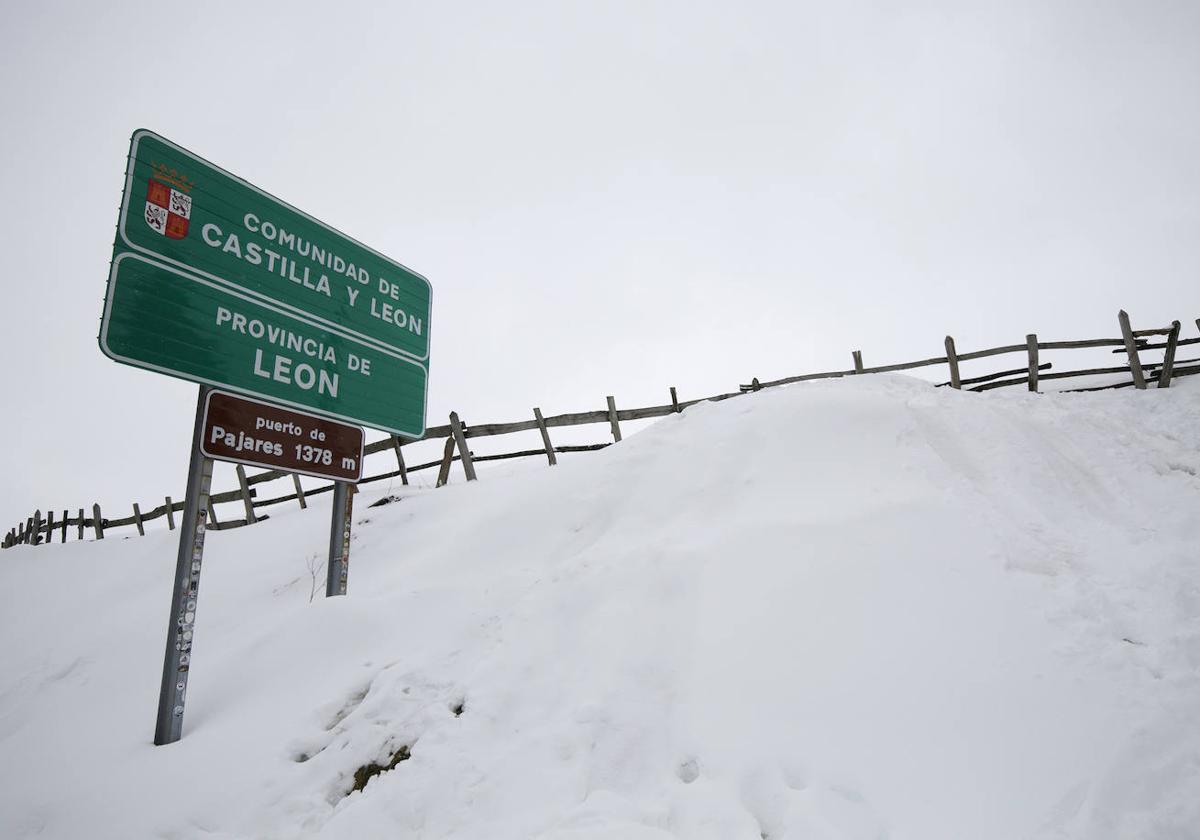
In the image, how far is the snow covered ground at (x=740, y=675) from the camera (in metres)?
2.66

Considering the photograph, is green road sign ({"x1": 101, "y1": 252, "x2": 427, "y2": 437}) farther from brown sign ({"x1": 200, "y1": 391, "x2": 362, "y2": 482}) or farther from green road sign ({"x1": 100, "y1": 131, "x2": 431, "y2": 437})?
brown sign ({"x1": 200, "y1": 391, "x2": 362, "y2": 482})

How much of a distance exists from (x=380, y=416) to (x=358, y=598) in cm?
179

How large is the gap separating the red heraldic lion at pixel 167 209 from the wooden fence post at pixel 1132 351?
15.0 meters

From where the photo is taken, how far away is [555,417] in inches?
502

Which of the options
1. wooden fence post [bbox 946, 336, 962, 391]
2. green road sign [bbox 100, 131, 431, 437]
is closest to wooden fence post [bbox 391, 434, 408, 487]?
green road sign [bbox 100, 131, 431, 437]

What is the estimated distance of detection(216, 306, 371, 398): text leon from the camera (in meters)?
4.73

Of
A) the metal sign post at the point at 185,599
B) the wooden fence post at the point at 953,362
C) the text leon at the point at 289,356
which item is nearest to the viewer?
the metal sign post at the point at 185,599

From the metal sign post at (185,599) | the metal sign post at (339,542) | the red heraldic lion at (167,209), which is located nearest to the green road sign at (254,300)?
the red heraldic lion at (167,209)

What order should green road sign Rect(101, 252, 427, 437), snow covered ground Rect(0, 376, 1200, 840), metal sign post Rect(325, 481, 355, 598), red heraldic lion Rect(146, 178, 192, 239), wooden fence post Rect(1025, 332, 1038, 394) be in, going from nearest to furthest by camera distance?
snow covered ground Rect(0, 376, 1200, 840), green road sign Rect(101, 252, 427, 437), red heraldic lion Rect(146, 178, 192, 239), metal sign post Rect(325, 481, 355, 598), wooden fence post Rect(1025, 332, 1038, 394)

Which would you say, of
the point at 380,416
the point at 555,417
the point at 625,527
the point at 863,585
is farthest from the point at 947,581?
the point at 555,417

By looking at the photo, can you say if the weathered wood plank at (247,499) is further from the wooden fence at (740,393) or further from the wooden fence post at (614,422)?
the wooden fence post at (614,422)

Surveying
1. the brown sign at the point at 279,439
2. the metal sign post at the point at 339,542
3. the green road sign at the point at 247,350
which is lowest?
the metal sign post at the point at 339,542

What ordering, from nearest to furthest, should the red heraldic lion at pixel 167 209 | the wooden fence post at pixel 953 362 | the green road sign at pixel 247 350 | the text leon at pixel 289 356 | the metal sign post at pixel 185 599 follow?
the metal sign post at pixel 185 599, the green road sign at pixel 247 350, the red heraldic lion at pixel 167 209, the text leon at pixel 289 356, the wooden fence post at pixel 953 362

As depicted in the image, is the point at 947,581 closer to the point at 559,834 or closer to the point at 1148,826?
the point at 1148,826
